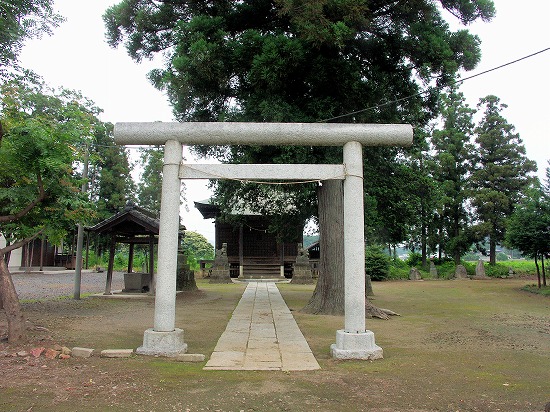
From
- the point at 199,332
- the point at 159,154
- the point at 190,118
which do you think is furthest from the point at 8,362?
the point at 159,154

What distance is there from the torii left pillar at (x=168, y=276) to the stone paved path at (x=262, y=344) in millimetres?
716

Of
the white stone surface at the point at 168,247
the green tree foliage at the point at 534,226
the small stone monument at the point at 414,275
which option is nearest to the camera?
the white stone surface at the point at 168,247

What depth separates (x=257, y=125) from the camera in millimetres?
6820

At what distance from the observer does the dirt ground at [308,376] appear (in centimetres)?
427

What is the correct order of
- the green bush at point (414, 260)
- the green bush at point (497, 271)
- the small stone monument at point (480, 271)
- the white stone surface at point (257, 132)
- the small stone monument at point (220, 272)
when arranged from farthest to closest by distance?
1. the green bush at point (414, 260)
2. the green bush at point (497, 271)
3. the small stone monument at point (480, 271)
4. the small stone monument at point (220, 272)
5. the white stone surface at point (257, 132)

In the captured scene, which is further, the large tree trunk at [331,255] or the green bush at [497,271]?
the green bush at [497,271]

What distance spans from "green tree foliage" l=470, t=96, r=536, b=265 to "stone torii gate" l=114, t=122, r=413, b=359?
26.0 meters

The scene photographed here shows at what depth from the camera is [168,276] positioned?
6.44 m

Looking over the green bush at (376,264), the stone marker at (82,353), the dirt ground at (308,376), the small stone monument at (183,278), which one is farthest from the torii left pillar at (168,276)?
the green bush at (376,264)

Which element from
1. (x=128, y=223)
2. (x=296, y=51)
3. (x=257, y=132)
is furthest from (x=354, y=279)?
(x=128, y=223)

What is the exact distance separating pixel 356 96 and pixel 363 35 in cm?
166

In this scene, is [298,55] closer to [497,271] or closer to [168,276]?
[168,276]

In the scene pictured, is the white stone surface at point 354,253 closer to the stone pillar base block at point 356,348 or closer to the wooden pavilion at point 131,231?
the stone pillar base block at point 356,348

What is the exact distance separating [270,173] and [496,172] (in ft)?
93.4
